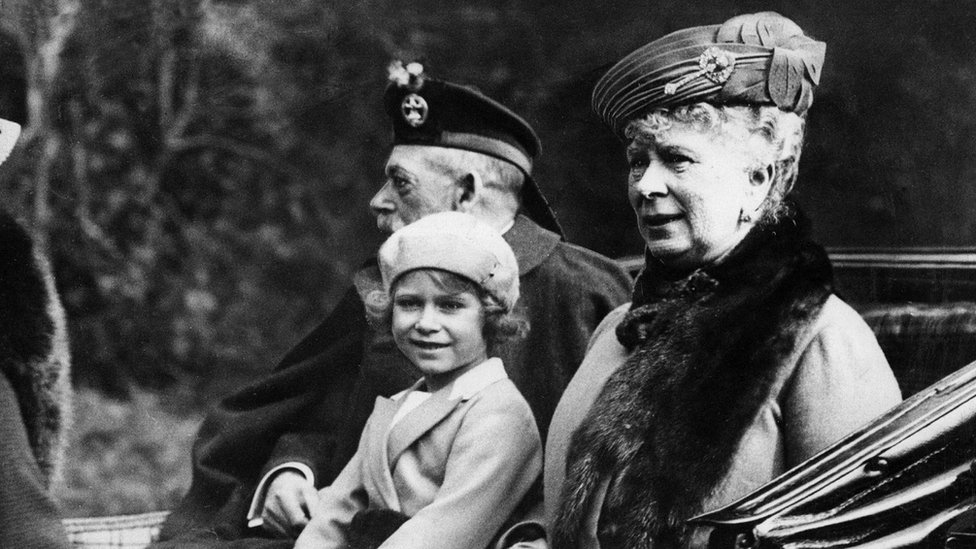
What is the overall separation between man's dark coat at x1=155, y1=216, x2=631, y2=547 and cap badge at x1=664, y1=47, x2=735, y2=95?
0.81 meters

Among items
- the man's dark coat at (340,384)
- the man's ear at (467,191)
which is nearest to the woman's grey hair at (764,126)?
the man's dark coat at (340,384)

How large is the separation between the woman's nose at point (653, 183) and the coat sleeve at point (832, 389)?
1.99ft

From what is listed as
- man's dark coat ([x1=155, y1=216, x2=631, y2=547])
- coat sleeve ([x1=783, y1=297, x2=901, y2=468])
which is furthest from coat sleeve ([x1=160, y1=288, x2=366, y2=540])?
coat sleeve ([x1=783, y1=297, x2=901, y2=468])

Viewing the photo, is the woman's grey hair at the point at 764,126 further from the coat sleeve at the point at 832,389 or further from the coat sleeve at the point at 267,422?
the coat sleeve at the point at 267,422

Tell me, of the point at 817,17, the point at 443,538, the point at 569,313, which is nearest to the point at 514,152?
the point at 569,313

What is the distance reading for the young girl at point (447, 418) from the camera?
439 cm

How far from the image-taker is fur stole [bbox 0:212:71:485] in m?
5.29

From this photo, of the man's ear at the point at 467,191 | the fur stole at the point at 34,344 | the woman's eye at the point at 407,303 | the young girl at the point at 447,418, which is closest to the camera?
the young girl at the point at 447,418

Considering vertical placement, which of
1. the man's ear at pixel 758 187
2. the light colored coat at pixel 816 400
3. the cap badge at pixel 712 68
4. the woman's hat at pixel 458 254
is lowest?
the light colored coat at pixel 816 400

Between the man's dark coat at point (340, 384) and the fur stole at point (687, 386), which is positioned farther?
the man's dark coat at point (340, 384)

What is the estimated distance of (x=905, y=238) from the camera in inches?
184

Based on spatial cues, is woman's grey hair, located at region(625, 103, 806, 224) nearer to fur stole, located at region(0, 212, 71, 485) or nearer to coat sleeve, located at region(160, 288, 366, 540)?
coat sleeve, located at region(160, 288, 366, 540)

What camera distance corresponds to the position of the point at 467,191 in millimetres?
5035

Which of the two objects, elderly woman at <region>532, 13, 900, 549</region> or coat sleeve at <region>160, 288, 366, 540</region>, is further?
coat sleeve at <region>160, 288, 366, 540</region>
